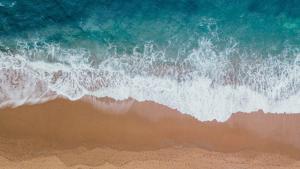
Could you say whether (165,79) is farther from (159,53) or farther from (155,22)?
(155,22)

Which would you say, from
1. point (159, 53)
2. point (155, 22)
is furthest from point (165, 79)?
point (155, 22)

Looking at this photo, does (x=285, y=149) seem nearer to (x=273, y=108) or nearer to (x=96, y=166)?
(x=273, y=108)

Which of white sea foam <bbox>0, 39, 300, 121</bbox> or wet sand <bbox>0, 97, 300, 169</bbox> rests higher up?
white sea foam <bbox>0, 39, 300, 121</bbox>

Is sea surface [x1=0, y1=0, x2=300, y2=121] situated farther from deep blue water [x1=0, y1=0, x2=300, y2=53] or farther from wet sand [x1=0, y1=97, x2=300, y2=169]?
wet sand [x1=0, y1=97, x2=300, y2=169]

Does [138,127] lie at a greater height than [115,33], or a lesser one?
lesser

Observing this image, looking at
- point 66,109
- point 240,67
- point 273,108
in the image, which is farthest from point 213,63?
point 66,109

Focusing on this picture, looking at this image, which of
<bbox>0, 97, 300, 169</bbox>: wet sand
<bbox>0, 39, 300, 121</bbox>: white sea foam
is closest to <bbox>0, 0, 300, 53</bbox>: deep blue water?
<bbox>0, 39, 300, 121</bbox>: white sea foam
